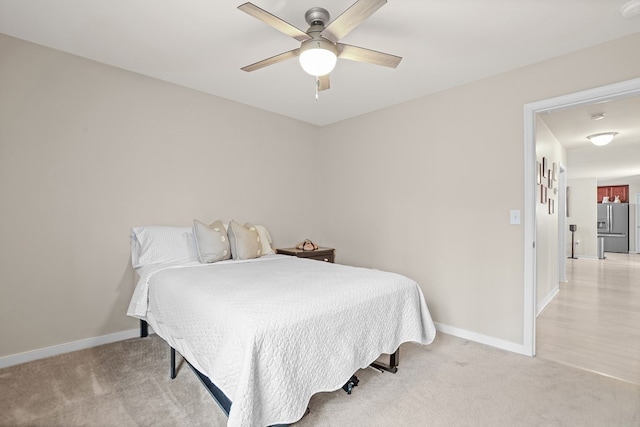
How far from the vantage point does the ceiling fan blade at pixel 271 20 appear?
5.13 ft

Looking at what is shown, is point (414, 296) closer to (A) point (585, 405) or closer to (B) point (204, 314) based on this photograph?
(A) point (585, 405)

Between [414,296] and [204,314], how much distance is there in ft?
4.58

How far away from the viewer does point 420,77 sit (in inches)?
114

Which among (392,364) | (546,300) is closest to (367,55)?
(392,364)

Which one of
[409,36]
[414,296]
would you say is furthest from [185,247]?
[409,36]

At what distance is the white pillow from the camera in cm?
276

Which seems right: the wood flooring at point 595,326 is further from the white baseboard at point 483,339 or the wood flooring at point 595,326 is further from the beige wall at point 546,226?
the beige wall at point 546,226

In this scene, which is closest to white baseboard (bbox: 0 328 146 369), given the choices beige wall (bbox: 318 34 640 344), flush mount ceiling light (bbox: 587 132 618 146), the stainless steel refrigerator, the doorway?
beige wall (bbox: 318 34 640 344)

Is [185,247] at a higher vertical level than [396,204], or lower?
lower

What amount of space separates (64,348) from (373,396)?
2464mm

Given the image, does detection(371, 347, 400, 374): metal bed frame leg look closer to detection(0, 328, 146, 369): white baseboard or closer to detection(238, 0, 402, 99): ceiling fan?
detection(238, 0, 402, 99): ceiling fan

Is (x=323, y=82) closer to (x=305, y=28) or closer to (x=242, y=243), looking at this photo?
(x=305, y=28)

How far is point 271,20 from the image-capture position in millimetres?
1690

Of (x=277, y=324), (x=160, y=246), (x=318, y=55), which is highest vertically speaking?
(x=318, y=55)
